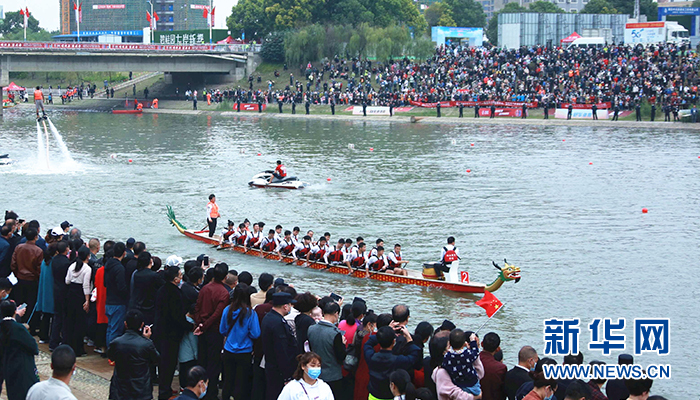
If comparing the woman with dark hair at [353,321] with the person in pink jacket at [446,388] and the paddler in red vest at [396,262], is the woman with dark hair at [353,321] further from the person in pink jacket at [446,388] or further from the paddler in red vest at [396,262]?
the paddler in red vest at [396,262]

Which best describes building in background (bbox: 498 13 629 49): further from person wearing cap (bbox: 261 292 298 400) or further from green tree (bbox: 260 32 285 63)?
person wearing cap (bbox: 261 292 298 400)

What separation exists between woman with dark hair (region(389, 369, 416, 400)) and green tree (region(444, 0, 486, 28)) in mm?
134579

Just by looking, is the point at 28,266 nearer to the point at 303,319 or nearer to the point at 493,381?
the point at 303,319

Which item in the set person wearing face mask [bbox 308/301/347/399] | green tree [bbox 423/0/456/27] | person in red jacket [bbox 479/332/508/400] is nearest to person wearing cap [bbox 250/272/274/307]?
person wearing face mask [bbox 308/301/347/399]

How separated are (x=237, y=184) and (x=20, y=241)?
21890 mm

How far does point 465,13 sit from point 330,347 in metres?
136

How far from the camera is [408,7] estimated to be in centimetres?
11200

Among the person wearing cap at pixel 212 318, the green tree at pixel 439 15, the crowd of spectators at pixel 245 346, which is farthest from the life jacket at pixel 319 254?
the green tree at pixel 439 15

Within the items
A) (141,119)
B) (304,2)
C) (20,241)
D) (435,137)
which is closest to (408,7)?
(304,2)

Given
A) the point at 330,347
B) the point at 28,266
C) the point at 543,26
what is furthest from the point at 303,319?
the point at 543,26

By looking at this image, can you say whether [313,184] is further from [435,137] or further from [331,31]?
[331,31]

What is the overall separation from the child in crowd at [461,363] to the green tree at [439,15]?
415 ft

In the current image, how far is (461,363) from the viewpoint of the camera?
26.1ft

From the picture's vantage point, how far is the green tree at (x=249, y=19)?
298ft
